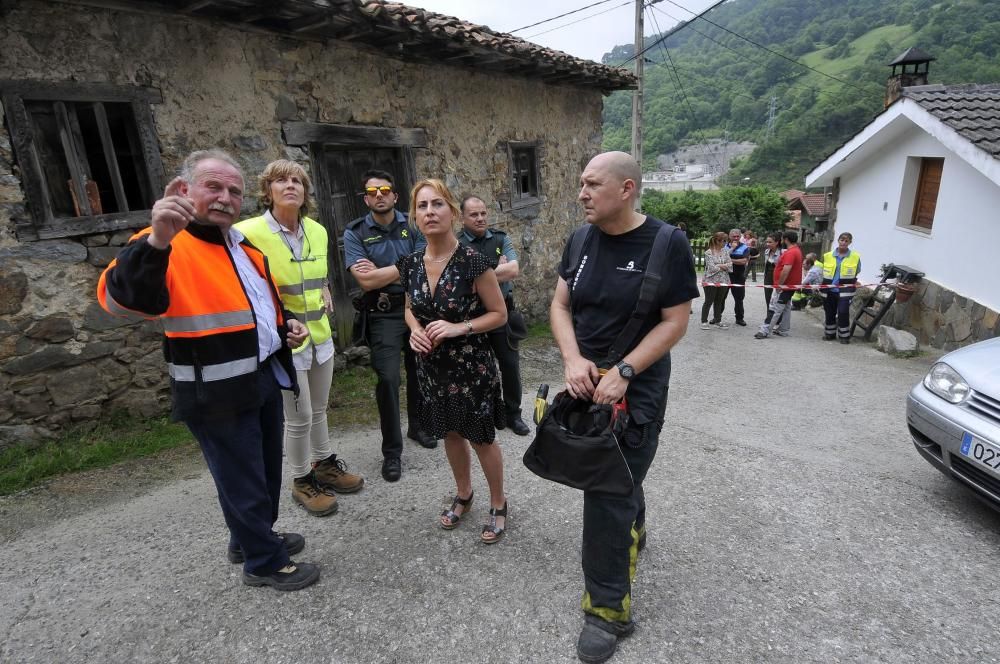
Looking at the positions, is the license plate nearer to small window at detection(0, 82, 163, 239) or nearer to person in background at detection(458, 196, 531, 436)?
person in background at detection(458, 196, 531, 436)

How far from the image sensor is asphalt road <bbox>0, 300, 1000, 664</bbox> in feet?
7.13

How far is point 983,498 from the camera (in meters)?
2.82

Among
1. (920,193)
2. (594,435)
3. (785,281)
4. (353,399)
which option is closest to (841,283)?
(785,281)

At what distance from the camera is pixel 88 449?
3.70 metres

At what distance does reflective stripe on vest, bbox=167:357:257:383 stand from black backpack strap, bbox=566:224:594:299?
134 centimetres

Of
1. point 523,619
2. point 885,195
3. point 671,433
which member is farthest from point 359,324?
point 885,195

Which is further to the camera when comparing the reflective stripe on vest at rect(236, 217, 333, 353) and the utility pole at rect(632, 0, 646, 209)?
the utility pole at rect(632, 0, 646, 209)

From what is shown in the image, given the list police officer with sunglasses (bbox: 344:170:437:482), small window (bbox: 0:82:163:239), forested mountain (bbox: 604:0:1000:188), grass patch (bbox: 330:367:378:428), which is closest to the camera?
police officer with sunglasses (bbox: 344:170:437:482)

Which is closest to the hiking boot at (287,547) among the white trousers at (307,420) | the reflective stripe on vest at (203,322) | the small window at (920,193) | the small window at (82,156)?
the white trousers at (307,420)

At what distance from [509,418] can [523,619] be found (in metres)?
2.06

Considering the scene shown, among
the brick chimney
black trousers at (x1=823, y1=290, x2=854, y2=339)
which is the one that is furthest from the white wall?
the brick chimney

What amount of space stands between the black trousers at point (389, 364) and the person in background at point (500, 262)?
608mm

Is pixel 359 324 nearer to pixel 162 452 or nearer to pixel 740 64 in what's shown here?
pixel 162 452

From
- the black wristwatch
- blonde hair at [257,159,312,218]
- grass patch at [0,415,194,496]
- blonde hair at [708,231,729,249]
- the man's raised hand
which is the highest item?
blonde hair at [257,159,312,218]
